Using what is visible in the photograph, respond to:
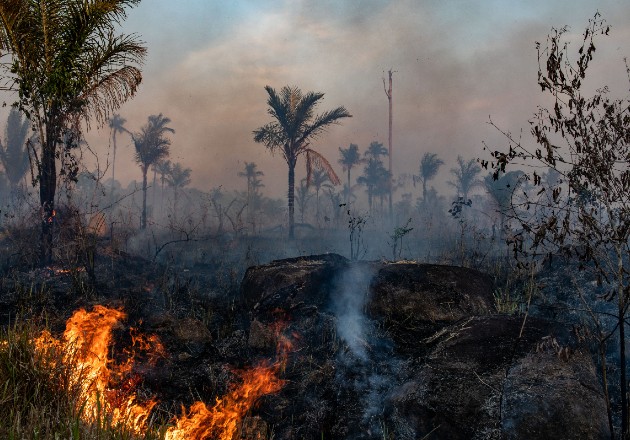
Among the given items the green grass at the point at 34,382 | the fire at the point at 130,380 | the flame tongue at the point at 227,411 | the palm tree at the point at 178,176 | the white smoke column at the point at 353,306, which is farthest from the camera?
the palm tree at the point at 178,176

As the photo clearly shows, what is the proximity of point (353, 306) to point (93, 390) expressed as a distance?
4.30 metres

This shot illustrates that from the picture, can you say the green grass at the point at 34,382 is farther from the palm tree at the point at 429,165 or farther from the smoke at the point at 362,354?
the palm tree at the point at 429,165

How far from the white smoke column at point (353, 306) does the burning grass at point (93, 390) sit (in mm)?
991

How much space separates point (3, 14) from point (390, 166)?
43685mm

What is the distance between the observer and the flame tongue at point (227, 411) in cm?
455

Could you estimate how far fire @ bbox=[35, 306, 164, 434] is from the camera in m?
4.17

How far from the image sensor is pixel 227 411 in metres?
4.96

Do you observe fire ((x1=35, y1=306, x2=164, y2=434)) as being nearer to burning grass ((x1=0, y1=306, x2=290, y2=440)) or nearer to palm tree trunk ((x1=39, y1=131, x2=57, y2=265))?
burning grass ((x1=0, y1=306, x2=290, y2=440))

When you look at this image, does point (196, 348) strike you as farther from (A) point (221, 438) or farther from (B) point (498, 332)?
(B) point (498, 332)

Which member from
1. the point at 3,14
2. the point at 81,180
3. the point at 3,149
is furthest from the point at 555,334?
the point at 81,180

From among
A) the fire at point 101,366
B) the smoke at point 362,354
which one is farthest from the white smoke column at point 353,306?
the fire at point 101,366

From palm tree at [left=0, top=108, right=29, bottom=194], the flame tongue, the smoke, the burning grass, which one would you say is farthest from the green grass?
palm tree at [left=0, top=108, right=29, bottom=194]

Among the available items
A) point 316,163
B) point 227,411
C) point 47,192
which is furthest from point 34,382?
point 316,163

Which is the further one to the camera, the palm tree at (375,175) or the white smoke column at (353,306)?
the palm tree at (375,175)
